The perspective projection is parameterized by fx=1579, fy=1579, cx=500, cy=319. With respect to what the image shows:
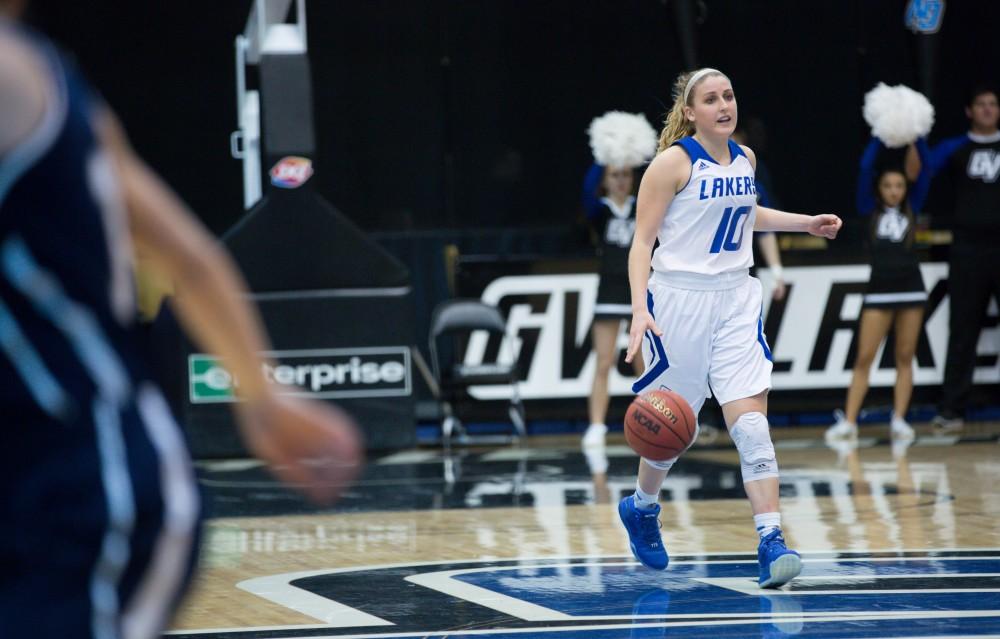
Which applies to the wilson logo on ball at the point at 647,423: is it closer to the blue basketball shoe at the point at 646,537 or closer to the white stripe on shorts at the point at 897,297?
the blue basketball shoe at the point at 646,537

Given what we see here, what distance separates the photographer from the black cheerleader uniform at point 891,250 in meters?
12.2

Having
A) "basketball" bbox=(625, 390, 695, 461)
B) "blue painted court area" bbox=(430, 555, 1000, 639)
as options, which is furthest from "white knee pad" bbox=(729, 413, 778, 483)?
"blue painted court area" bbox=(430, 555, 1000, 639)

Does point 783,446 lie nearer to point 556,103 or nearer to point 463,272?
point 463,272

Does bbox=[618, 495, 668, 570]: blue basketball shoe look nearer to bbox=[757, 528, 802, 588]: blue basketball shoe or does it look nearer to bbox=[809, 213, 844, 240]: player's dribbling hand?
bbox=[757, 528, 802, 588]: blue basketball shoe

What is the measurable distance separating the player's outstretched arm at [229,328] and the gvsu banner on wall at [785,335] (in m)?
10.9

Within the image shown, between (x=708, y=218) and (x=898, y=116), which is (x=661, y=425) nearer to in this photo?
(x=708, y=218)

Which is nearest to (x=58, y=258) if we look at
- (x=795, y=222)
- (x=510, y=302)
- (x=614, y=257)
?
(x=795, y=222)

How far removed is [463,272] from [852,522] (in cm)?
608

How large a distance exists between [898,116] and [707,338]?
6414 mm

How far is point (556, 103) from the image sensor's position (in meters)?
15.4

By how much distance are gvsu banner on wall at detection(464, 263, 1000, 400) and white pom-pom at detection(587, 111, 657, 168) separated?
4.09 ft

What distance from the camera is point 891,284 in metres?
12.3

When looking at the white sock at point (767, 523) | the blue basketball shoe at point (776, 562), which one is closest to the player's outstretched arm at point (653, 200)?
the white sock at point (767, 523)

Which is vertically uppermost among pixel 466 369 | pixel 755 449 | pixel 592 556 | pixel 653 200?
pixel 653 200
